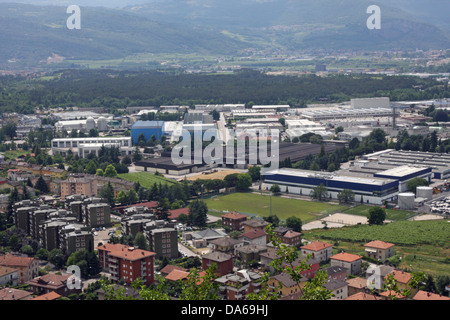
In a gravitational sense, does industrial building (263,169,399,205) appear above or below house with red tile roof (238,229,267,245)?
above

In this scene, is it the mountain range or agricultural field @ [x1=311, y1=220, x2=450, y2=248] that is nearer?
agricultural field @ [x1=311, y1=220, x2=450, y2=248]

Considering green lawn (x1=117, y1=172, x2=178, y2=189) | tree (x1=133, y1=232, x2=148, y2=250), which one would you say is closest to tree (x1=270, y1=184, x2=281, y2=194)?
green lawn (x1=117, y1=172, x2=178, y2=189)

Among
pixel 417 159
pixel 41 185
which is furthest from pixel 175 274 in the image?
Answer: pixel 417 159

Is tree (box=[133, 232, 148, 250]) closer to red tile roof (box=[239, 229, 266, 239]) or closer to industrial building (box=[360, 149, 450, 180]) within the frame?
red tile roof (box=[239, 229, 266, 239])

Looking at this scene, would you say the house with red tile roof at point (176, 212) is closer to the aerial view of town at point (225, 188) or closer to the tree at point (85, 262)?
the aerial view of town at point (225, 188)

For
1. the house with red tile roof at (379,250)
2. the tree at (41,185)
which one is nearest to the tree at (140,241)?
the house with red tile roof at (379,250)

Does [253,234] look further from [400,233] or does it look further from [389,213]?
[389,213]

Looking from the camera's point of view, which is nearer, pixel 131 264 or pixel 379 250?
pixel 131 264
